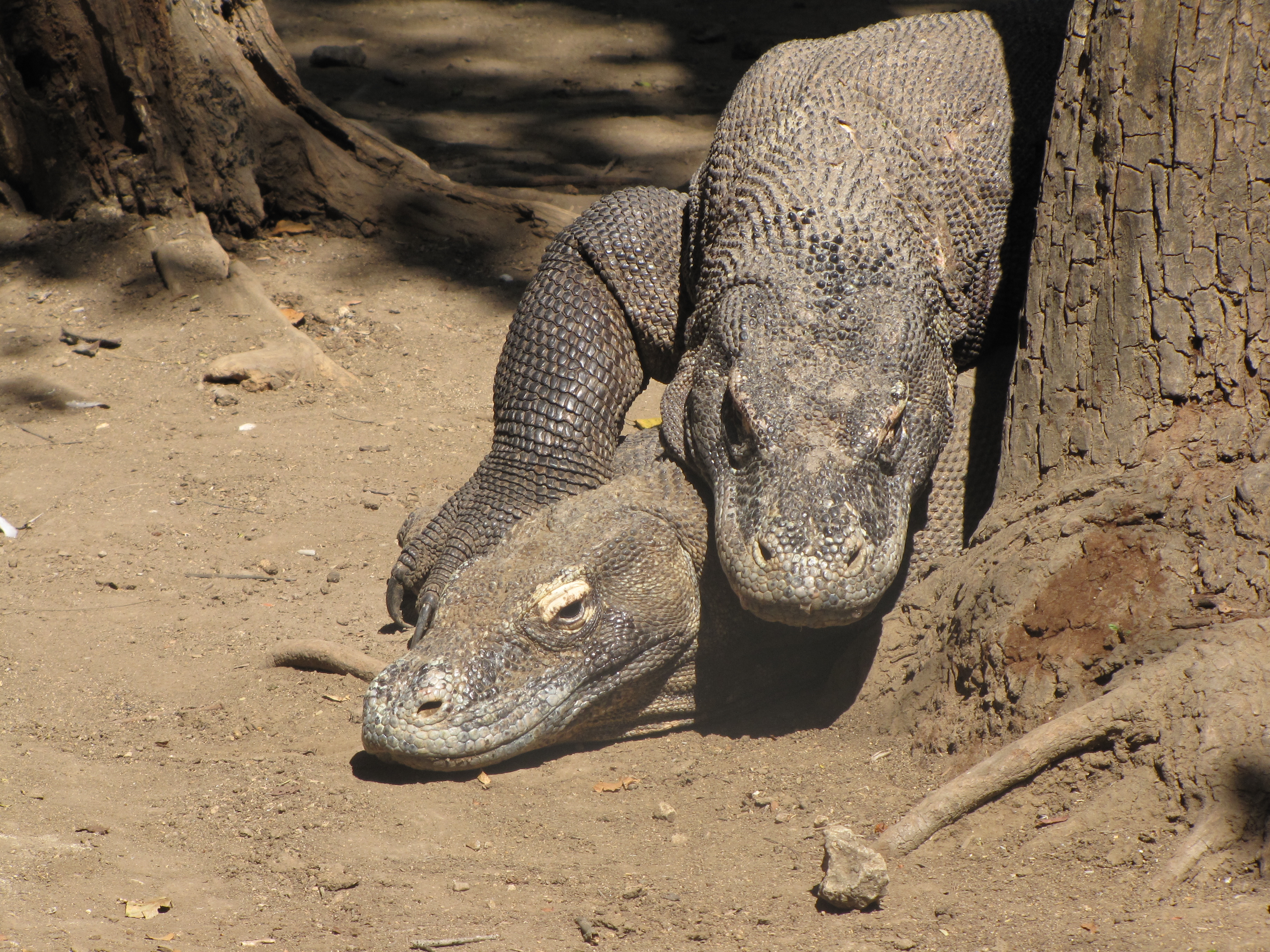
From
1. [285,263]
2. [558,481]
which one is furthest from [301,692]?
[285,263]

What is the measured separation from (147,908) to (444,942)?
62 centimetres

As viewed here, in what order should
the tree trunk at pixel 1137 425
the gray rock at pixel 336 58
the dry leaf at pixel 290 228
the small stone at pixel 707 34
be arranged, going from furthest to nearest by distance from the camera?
the small stone at pixel 707 34 < the gray rock at pixel 336 58 < the dry leaf at pixel 290 228 < the tree trunk at pixel 1137 425

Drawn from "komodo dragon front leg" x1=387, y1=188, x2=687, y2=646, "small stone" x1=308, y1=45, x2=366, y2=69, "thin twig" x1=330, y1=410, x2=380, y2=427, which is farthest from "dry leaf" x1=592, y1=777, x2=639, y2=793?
"small stone" x1=308, y1=45, x2=366, y2=69

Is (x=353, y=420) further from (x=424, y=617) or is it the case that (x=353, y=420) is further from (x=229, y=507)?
(x=424, y=617)

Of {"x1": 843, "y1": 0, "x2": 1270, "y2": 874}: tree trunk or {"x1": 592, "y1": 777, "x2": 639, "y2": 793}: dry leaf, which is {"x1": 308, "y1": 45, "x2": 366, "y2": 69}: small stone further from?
{"x1": 592, "y1": 777, "x2": 639, "y2": 793}: dry leaf

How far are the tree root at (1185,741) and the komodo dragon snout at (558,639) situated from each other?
99 cm

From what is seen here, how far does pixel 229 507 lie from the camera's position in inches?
184

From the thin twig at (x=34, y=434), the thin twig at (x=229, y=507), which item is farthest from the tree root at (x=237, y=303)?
the thin twig at (x=229, y=507)

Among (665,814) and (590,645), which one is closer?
(665,814)

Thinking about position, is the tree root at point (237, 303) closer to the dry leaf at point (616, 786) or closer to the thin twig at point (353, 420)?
the thin twig at point (353, 420)

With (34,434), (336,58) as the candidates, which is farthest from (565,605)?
(336,58)

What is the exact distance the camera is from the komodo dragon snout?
9.93 ft

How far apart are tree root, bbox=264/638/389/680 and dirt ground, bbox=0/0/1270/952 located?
46mm

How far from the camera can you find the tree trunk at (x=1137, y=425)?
2.57 m
